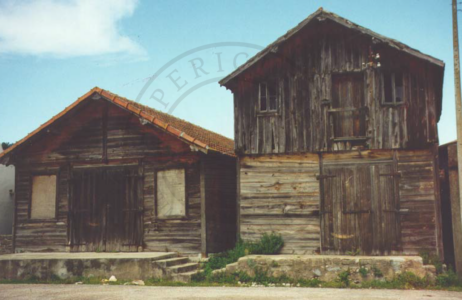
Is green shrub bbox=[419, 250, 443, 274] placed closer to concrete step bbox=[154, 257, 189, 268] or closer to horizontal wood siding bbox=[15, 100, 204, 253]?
horizontal wood siding bbox=[15, 100, 204, 253]

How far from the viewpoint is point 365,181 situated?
14.5m

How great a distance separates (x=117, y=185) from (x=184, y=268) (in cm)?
392

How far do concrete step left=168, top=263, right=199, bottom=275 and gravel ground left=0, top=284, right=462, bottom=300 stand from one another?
1494 mm

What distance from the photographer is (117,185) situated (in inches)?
671

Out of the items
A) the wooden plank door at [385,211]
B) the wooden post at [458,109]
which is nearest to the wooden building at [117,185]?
the wooden plank door at [385,211]

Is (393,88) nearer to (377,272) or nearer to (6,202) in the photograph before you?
(377,272)

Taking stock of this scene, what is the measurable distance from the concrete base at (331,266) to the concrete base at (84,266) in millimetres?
2142

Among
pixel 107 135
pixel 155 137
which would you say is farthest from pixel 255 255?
pixel 107 135

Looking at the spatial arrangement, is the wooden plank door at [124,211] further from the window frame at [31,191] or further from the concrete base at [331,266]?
the concrete base at [331,266]

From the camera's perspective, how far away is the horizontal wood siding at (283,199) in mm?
14898

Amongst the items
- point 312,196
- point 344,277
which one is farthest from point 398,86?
point 344,277

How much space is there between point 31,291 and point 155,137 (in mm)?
6133

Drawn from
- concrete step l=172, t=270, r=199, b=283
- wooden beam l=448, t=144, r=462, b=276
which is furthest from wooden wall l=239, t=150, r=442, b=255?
concrete step l=172, t=270, r=199, b=283

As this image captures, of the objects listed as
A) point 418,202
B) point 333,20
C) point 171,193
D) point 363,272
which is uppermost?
point 333,20
